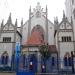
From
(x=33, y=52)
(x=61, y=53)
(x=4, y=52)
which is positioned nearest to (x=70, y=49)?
(x=61, y=53)

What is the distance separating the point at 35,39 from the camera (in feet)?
153

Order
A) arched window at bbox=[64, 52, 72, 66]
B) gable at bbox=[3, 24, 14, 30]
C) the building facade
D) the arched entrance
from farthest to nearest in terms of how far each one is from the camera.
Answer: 1. the arched entrance
2. gable at bbox=[3, 24, 14, 30]
3. the building facade
4. arched window at bbox=[64, 52, 72, 66]

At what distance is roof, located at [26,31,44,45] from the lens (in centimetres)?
4494

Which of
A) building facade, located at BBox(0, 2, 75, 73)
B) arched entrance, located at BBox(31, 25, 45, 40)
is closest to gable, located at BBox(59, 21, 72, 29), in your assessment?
building facade, located at BBox(0, 2, 75, 73)

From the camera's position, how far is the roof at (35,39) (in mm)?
44938

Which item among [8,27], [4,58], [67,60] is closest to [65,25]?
[67,60]

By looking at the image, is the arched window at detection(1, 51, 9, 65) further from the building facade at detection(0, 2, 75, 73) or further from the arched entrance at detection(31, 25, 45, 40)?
the arched entrance at detection(31, 25, 45, 40)

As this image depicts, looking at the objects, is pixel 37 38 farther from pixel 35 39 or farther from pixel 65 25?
pixel 65 25

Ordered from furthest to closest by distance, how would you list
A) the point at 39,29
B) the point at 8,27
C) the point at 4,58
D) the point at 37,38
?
the point at 39,29, the point at 37,38, the point at 8,27, the point at 4,58

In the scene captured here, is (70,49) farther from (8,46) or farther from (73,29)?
(8,46)

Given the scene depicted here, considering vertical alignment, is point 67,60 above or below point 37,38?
below

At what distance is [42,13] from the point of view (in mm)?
53312

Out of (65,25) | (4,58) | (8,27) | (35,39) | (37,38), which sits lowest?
(4,58)

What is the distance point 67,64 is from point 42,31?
50.6 feet
